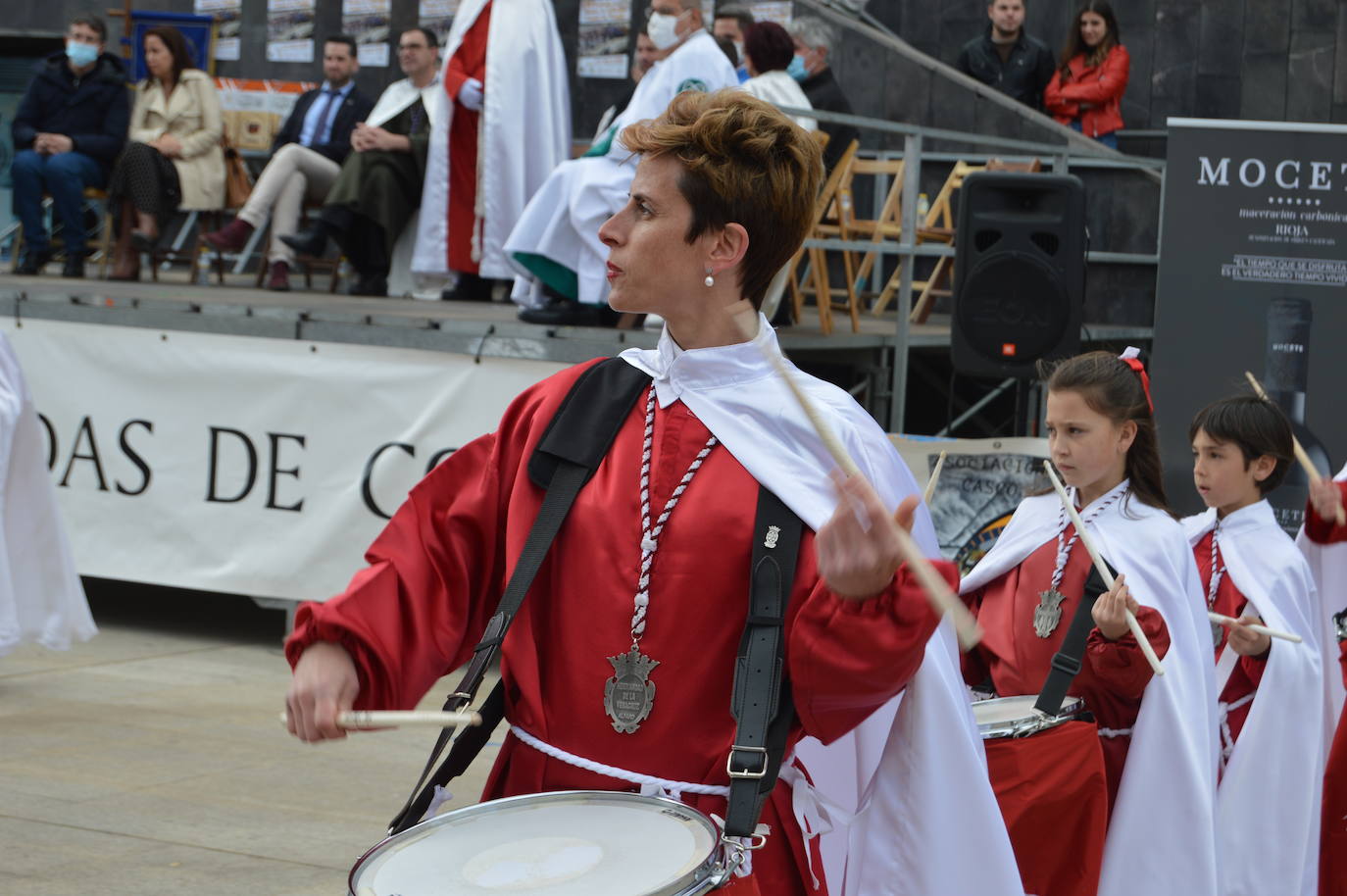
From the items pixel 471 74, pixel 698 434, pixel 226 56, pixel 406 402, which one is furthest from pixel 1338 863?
pixel 226 56

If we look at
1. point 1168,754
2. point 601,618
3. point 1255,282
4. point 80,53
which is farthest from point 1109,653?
point 80,53

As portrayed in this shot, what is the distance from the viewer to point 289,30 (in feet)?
50.4

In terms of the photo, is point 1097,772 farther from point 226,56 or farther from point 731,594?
point 226,56

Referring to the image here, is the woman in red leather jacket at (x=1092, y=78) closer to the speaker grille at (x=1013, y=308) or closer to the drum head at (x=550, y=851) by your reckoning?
the speaker grille at (x=1013, y=308)

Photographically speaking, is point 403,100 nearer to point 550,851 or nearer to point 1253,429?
point 1253,429

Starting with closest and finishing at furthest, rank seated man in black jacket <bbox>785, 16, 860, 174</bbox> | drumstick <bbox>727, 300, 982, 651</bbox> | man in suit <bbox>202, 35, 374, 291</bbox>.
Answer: drumstick <bbox>727, 300, 982, 651</bbox>
seated man in black jacket <bbox>785, 16, 860, 174</bbox>
man in suit <bbox>202, 35, 374, 291</bbox>

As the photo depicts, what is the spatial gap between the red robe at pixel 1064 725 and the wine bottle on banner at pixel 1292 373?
3304 millimetres

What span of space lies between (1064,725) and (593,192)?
188 inches

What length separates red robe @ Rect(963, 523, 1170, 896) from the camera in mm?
3764

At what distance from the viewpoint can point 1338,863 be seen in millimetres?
Answer: 5527

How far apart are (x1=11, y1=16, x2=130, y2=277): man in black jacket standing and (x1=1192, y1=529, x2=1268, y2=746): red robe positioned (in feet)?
27.5

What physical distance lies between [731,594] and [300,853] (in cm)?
320

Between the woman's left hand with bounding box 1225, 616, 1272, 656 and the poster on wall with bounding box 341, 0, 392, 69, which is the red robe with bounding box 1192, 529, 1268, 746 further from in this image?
the poster on wall with bounding box 341, 0, 392, 69

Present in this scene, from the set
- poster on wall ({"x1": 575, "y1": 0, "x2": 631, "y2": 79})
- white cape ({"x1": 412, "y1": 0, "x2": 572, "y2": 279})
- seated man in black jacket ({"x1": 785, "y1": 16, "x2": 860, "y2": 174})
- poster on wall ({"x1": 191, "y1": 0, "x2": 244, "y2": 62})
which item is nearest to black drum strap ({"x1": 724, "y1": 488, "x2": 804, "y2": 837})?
seated man in black jacket ({"x1": 785, "y1": 16, "x2": 860, "y2": 174})
